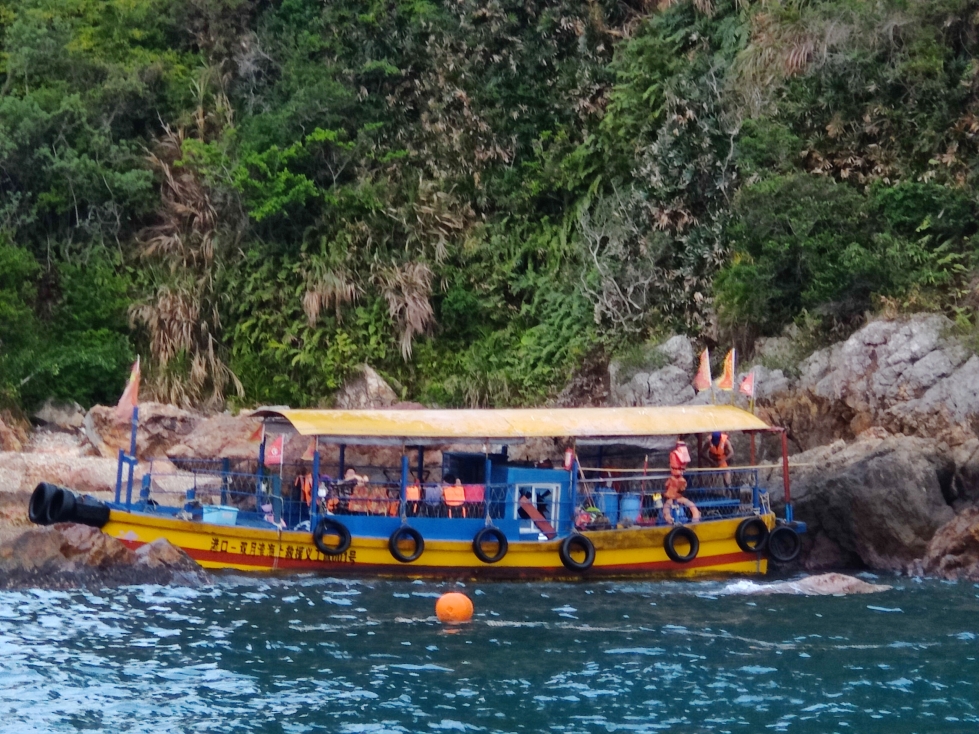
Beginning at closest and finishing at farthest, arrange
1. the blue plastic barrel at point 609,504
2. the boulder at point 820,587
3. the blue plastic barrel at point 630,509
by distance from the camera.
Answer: the boulder at point 820,587 < the blue plastic barrel at point 609,504 < the blue plastic barrel at point 630,509

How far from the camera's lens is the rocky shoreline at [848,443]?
1816 cm

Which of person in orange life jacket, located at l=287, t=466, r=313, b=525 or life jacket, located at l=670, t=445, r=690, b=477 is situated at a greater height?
life jacket, located at l=670, t=445, r=690, b=477

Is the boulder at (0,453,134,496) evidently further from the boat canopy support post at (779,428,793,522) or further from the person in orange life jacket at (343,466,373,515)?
the boat canopy support post at (779,428,793,522)

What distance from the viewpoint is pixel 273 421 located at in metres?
18.3

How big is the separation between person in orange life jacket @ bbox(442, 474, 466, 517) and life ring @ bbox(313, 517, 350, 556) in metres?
1.57

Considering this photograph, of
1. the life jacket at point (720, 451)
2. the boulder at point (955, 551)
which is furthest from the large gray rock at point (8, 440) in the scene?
the boulder at point (955, 551)

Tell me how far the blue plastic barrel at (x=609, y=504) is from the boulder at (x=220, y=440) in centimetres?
687

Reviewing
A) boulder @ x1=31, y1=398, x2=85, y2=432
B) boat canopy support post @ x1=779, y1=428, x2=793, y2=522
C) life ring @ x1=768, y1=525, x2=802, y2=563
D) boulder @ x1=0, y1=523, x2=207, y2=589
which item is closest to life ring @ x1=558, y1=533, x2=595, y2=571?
life ring @ x1=768, y1=525, x2=802, y2=563

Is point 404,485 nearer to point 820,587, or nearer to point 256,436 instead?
point 256,436

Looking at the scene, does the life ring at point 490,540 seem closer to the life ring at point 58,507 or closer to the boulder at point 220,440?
the life ring at point 58,507

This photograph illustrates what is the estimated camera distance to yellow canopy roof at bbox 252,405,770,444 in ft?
57.5

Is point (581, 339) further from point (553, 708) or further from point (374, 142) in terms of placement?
point (553, 708)

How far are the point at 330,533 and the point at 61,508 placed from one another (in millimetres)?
3595

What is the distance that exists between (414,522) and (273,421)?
264cm
